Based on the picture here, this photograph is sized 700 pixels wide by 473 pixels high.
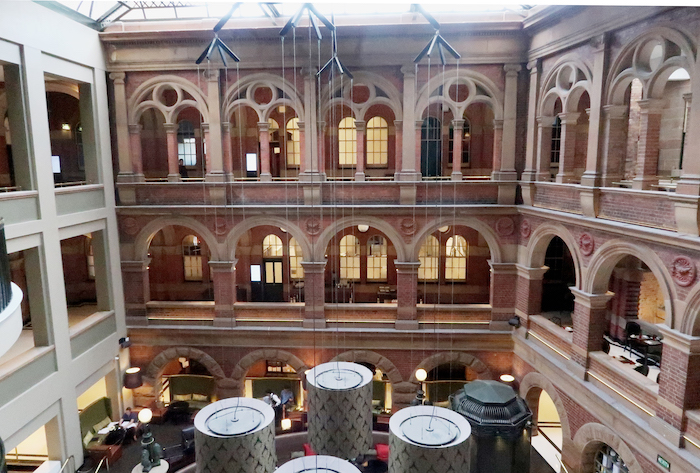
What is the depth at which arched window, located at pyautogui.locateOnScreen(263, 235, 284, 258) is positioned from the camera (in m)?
17.3

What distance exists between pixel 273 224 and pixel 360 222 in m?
2.43

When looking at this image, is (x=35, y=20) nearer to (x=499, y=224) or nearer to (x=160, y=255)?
(x=160, y=255)

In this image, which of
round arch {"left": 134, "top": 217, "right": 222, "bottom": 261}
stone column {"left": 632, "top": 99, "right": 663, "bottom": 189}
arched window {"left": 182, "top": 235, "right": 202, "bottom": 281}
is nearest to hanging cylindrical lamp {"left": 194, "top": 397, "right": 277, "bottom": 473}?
stone column {"left": 632, "top": 99, "right": 663, "bottom": 189}

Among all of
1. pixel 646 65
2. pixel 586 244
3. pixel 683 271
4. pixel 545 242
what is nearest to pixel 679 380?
pixel 683 271

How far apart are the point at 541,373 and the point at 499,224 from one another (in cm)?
393

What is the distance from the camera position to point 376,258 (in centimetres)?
1741

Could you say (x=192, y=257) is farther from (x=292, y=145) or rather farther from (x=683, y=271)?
(x=683, y=271)

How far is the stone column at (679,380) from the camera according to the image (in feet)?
27.0

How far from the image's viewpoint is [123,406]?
14.2 metres

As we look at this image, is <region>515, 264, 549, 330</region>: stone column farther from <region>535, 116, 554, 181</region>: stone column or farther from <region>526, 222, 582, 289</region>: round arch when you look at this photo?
<region>535, 116, 554, 181</region>: stone column

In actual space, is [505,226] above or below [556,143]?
below

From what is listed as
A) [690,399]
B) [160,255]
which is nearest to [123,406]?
[160,255]

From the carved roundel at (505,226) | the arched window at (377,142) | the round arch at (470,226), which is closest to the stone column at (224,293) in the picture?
the round arch at (470,226)

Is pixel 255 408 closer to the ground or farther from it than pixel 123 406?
farther from it
